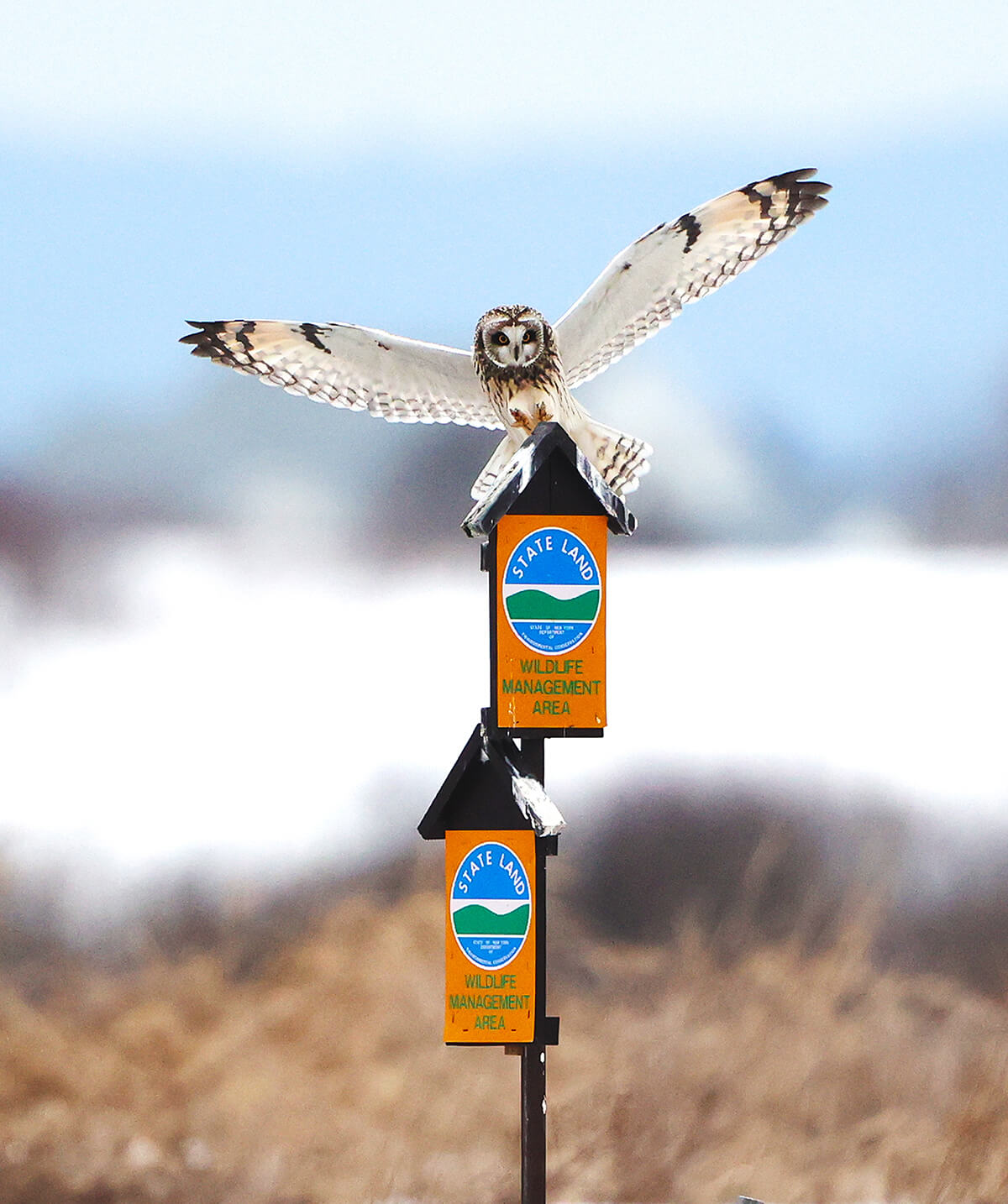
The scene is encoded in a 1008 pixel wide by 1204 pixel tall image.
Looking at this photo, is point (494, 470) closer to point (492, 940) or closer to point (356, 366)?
point (356, 366)

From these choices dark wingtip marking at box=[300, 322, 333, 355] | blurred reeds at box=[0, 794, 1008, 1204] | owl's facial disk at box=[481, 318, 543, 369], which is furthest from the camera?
blurred reeds at box=[0, 794, 1008, 1204]

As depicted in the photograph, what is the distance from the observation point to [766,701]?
101 inches

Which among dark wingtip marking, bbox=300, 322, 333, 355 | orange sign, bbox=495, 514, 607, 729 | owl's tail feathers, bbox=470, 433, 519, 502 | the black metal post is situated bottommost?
the black metal post

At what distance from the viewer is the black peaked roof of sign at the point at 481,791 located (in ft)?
5.14

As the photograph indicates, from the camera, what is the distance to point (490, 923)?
5.11 feet

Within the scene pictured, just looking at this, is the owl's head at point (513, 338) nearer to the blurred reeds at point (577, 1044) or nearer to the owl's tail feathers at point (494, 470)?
the owl's tail feathers at point (494, 470)

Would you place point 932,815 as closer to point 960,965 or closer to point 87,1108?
point 960,965

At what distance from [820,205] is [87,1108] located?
2.06m

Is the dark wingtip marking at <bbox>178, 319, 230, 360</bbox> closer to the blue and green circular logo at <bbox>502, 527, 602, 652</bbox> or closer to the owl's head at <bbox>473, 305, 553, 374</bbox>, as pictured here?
the owl's head at <bbox>473, 305, 553, 374</bbox>

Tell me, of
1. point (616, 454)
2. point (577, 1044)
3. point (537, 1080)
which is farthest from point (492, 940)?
point (577, 1044)

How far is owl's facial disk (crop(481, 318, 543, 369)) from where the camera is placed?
170cm

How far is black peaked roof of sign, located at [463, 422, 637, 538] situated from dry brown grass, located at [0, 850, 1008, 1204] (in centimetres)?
115

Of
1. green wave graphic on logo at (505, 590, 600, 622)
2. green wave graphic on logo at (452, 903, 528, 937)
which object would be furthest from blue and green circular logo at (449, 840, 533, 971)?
green wave graphic on logo at (505, 590, 600, 622)

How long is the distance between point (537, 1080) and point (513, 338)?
92cm
